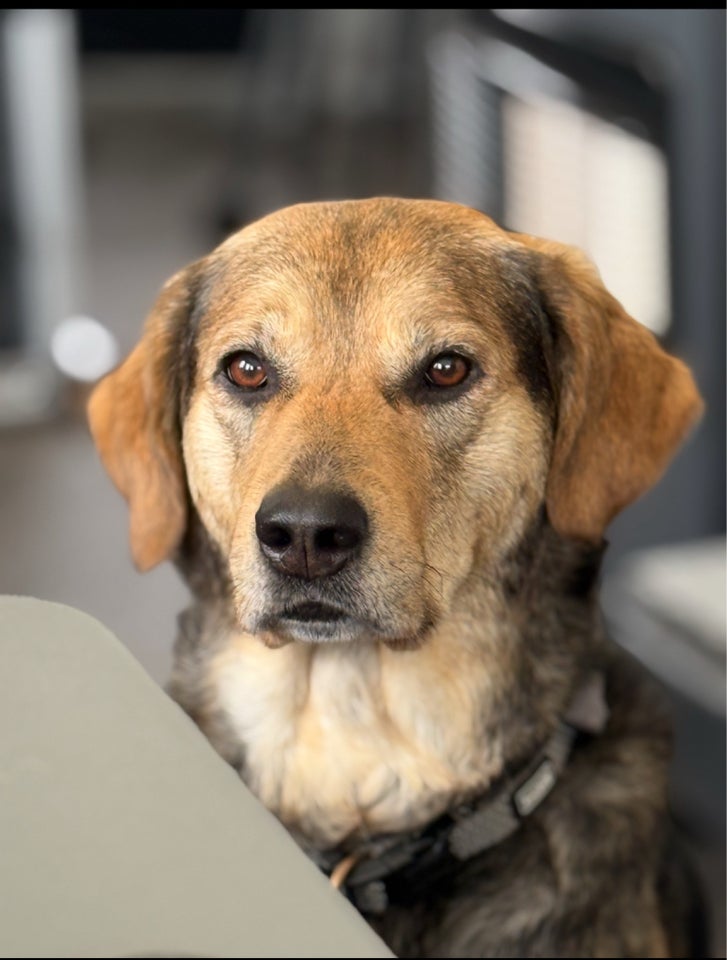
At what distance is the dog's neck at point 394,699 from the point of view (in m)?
0.99

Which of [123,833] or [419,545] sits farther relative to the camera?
[419,545]

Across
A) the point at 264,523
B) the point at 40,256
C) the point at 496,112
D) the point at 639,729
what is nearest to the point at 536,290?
the point at 264,523

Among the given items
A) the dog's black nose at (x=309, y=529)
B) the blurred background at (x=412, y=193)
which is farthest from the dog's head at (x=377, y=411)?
the blurred background at (x=412, y=193)

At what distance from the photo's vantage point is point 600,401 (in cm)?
92

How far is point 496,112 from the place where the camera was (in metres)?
1.77

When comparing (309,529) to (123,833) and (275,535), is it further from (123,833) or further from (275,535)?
(123,833)

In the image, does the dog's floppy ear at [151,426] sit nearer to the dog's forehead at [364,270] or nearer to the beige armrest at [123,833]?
the dog's forehead at [364,270]

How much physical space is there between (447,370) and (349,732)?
0.31 meters

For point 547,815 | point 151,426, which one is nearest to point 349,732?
point 547,815

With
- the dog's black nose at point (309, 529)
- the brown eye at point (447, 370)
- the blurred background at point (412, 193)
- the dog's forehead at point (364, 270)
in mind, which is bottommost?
the blurred background at point (412, 193)

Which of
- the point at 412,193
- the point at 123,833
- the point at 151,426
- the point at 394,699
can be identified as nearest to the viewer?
the point at 123,833

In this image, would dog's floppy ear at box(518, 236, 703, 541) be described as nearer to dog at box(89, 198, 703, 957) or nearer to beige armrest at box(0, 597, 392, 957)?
dog at box(89, 198, 703, 957)

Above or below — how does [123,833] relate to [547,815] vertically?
above

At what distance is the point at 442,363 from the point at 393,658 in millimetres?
270
